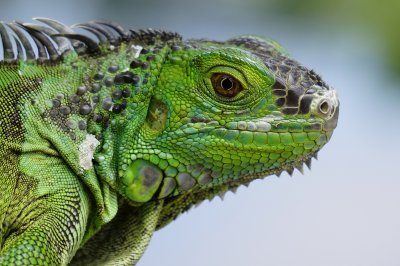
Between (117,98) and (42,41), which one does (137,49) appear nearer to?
(117,98)

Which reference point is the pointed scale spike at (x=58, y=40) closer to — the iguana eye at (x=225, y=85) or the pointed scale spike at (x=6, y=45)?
the pointed scale spike at (x=6, y=45)

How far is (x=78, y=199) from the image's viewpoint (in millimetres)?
2527

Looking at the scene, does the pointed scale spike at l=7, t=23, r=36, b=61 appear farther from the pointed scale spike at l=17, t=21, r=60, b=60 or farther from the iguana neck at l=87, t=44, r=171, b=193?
the iguana neck at l=87, t=44, r=171, b=193

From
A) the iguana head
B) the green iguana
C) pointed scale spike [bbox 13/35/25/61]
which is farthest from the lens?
pointed scale spike [bbox 13/35/25/61]

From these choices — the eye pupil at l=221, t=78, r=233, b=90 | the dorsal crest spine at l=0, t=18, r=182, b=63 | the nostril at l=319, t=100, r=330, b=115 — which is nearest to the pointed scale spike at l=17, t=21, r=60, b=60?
the dorsal crest spine at l=0, t=18, r=182, b=63

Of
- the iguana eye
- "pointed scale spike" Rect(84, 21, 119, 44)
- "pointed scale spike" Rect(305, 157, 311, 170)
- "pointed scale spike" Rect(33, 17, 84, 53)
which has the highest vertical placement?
the iguana eye

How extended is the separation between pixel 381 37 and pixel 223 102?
1324 cm

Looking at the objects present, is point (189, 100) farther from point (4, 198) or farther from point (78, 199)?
point (4, 198)

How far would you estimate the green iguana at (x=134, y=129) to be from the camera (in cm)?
250

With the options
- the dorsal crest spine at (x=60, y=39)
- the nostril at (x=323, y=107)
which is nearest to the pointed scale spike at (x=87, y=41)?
the dorsal crest spine at (x=60, y=39)

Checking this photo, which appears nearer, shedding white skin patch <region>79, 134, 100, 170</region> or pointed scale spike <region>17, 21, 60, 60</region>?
shedding white skin patch <region>79, 134, 100, 170</region>

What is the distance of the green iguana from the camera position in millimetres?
2504

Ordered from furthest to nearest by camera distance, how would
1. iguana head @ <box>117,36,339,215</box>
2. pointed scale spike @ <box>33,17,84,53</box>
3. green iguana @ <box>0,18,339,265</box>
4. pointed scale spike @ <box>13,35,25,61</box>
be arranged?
pointed scale spike @ <box>33,17,84,53</box> → pointed scale spike @ <box>13,35,25,61</box> → iguana head @ <box>117,36,339,215</box> → green iguana @ <box>0,18,339,265</box>

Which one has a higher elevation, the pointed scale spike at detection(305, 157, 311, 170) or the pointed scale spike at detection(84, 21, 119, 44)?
the pointed scale spike at detection(305, 157, 311, 170)
